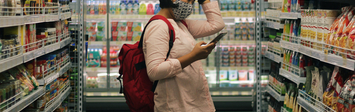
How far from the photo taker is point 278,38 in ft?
10.6

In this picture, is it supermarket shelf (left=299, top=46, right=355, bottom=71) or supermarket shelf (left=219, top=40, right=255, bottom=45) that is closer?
supermarket shelf (left=299, top=46, right=355, bottom=71)

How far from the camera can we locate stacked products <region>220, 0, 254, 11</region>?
5070 mm

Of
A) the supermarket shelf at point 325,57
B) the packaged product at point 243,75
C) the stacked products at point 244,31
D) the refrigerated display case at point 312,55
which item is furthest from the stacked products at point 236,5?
the supermarket shelf at point 325,57

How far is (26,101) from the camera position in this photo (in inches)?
86.7

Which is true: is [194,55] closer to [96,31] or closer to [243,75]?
[96,31]

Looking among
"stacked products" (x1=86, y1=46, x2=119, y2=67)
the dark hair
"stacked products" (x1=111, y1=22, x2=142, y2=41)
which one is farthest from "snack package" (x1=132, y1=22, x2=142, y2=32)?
the dark hair

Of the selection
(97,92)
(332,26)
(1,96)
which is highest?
(332,26)

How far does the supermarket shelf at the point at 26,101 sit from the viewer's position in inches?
78.8

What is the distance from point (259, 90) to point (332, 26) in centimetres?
130

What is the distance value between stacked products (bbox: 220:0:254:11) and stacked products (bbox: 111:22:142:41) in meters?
1.18

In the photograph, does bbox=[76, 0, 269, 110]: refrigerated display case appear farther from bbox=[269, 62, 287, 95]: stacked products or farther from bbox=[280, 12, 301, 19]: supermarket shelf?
bbox=[280, 12, 301, 19]: supermarket shelf

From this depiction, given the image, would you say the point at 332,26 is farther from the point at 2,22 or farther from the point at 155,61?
the point at 2,22

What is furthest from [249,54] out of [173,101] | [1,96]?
[1,96]

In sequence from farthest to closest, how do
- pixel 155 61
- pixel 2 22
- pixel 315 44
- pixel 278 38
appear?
pixel 278 38, pixel 315 44, pixel 2 22, pixel 155 61
